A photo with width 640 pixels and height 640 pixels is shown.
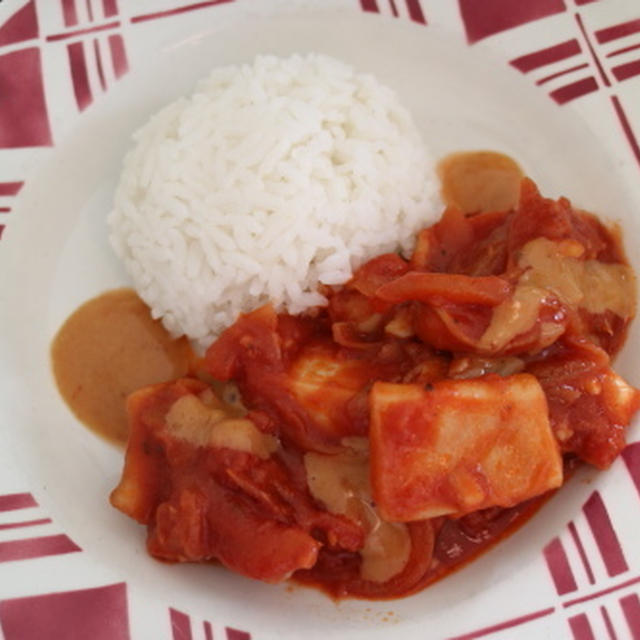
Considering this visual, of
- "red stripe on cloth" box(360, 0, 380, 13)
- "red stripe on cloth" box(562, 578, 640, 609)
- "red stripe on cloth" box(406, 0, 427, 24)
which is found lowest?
"red stripe on cloth" box(562, 578, 640, 609)

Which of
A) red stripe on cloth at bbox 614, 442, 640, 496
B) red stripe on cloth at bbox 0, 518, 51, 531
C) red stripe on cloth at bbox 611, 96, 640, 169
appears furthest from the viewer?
red stripe on cloth at bbox 611, 96, 640, 169

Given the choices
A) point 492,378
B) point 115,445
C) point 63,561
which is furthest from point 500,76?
point 63,561

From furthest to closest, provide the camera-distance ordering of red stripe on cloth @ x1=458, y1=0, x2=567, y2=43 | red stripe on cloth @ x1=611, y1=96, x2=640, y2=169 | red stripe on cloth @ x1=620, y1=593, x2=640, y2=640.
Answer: red stripe on cloth @ x1=458, y1=0, x2=567, y2=43 → red stripe on cloth @ x1=611, y1=96, x2=640, y2=169 → red stripe on cloth @ x1=620, y1=593, x2=640, y2=640

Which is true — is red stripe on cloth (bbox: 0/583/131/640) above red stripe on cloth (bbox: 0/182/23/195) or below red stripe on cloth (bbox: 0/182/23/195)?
below

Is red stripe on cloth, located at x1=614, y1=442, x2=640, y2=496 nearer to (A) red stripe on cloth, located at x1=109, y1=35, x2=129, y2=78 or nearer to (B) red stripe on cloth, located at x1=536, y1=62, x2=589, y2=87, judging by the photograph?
(B) red stripe on cloth, located at x1=536, y1=62, x2=589, y2=87

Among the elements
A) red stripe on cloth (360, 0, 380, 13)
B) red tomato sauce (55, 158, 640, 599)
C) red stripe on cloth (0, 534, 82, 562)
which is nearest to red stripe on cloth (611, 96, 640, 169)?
red tomato sauce (55, 158, 640, 599)

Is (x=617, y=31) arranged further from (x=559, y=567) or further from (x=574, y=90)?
Result: (x=559, y=567)

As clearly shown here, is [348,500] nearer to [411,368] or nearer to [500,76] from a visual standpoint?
[411,368]
